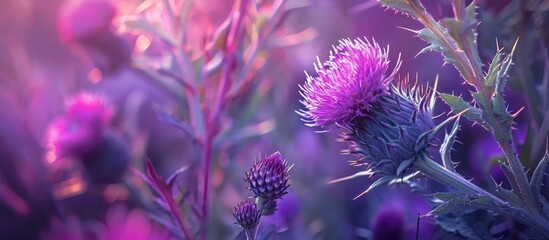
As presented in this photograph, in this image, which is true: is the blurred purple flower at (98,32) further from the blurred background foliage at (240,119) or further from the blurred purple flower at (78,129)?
the blurred purple flower at (78,129)

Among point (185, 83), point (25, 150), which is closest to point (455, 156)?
point (185, 83)

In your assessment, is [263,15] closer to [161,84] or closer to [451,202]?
[161,84]

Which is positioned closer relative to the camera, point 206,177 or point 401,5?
point 401,5

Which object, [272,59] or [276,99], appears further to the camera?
[272,59]

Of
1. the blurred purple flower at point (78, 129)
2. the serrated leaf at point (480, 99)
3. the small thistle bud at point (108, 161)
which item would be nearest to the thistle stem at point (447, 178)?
the serrated leaf at point (480, 99)

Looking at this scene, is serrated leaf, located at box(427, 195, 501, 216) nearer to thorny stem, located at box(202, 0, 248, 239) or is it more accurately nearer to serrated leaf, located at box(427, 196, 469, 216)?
serrated leaf, located at box(427, 196, 469, 216)

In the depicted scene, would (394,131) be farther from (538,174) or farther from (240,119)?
(240,119)

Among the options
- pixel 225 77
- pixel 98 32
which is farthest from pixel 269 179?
pixel 98 32
